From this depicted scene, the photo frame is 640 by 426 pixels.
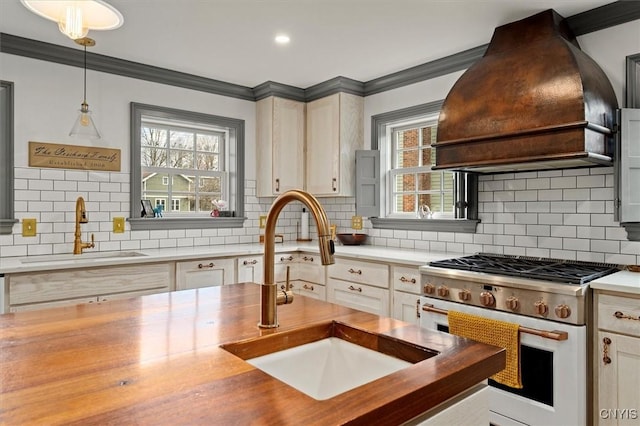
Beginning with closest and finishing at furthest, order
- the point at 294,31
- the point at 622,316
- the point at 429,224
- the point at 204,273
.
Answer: the point at 622,316
the point at 294,31
the point at 204,273
the point at 429,224

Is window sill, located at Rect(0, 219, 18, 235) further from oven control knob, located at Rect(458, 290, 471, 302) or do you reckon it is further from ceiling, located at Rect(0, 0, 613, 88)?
oven control knob, located at Rect(458, 290, 471, 302)

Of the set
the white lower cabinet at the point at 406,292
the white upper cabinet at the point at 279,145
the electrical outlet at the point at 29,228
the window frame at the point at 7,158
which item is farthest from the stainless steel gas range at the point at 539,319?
the window frame at the point at 7,158

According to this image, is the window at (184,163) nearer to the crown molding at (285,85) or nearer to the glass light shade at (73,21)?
the crown molding at (285,85)

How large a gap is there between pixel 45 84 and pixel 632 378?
13.5ft

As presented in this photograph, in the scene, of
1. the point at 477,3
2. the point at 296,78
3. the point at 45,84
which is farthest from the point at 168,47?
the point at 477,3

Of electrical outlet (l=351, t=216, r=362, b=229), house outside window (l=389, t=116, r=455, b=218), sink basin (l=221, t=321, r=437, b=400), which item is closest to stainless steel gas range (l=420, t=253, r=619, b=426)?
house outside window (l=389, t=116, r=455, b=218)

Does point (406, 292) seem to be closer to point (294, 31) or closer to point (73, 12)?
point (294, 31)

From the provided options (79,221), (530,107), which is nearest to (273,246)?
(530,107)

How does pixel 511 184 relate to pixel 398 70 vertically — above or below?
below

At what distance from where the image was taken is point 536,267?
8.46 feet

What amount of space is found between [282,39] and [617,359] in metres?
2.80

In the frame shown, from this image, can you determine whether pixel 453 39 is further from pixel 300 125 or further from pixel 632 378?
pixel 632 378

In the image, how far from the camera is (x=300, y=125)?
14.4 feet

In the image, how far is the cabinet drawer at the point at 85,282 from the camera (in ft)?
8.57
